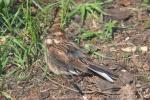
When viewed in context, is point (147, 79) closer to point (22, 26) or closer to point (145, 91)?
point (145, 91)

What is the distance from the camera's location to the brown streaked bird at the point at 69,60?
586 cm

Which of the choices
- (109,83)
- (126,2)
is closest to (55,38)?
(109,83)

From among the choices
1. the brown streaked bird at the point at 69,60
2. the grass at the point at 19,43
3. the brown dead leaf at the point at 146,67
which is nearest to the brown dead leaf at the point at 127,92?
the brown streaked bird at the point at 69,60

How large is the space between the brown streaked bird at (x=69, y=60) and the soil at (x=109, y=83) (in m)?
0.12

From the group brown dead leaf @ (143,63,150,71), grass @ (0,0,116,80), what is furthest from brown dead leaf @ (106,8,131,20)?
brown dead leaf @ (143,63,150,71)

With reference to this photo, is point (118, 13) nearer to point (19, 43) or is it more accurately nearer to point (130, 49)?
point (130, 49)

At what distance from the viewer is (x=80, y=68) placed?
5.84 metres

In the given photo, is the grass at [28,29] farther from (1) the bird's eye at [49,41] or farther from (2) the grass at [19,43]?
(1) the bird's eye at [49,41]

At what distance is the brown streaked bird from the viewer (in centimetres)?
586

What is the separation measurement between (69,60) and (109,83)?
477mm

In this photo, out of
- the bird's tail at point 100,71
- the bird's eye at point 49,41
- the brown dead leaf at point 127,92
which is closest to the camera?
the brown dead leaf at point 127,92

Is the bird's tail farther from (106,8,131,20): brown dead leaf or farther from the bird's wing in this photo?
(106,8,131,20): brown dead leaf

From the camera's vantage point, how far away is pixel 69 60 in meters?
5.89

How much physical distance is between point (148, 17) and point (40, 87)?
1.86m
